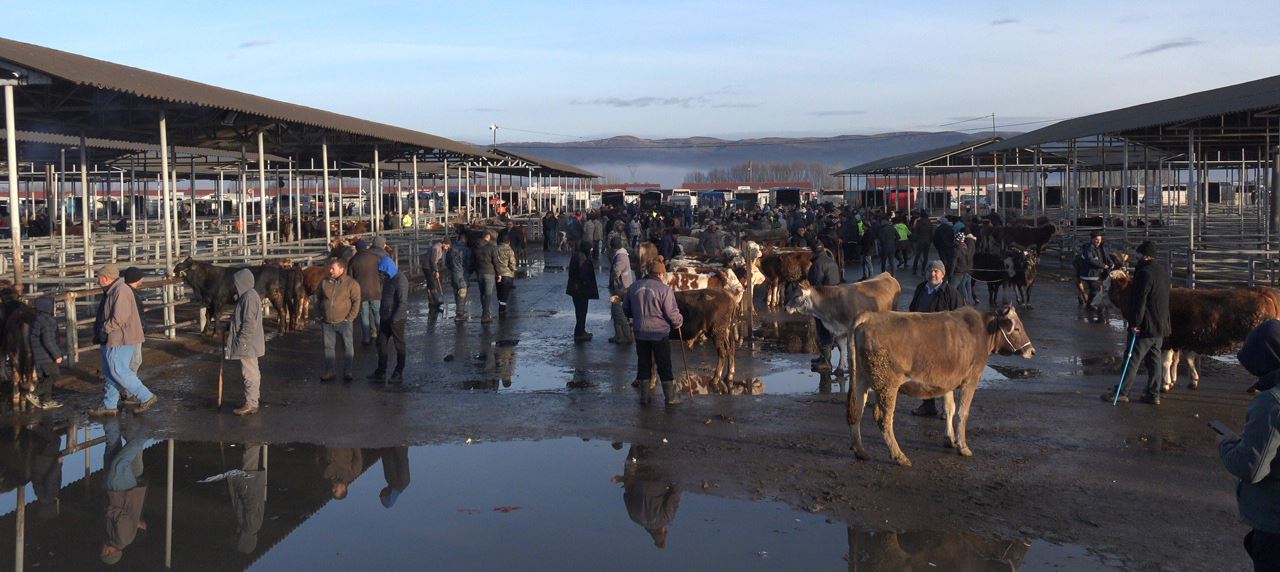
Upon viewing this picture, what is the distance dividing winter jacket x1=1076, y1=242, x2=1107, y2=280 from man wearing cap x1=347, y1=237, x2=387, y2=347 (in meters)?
12.1

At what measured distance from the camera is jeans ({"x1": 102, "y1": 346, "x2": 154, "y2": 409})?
11305 mm

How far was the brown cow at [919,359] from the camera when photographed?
9.38 metres

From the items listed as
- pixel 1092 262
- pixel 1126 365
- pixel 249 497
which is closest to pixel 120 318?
pixel 249 497

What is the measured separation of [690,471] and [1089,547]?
10.3 feet

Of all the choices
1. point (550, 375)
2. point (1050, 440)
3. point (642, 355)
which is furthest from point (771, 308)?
point (1050, 440)

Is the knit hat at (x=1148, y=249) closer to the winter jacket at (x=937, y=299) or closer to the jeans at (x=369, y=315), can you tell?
the winter jacket at (x=937, y=299)

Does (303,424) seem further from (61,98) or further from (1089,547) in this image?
(61,98)

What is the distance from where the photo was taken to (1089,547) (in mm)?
7230

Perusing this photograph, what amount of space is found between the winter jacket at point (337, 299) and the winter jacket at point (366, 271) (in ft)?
7.54

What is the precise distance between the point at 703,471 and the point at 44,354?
23.0ft

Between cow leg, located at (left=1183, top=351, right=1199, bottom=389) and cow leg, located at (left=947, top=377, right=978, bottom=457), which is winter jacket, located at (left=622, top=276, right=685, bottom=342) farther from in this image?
cow leg, located at (left=1183, top=351, right=1199, bottom=389)

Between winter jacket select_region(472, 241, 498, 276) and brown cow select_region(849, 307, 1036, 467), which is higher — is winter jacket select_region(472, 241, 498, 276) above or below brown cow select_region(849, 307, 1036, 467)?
above

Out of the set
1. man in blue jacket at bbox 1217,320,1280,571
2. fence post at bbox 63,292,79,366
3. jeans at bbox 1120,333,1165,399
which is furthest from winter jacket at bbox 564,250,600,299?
man in blue jacket at bbox 1217,320,1280,571

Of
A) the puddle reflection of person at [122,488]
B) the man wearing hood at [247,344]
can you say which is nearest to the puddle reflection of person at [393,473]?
the puddle reflection of person at [122,488]
